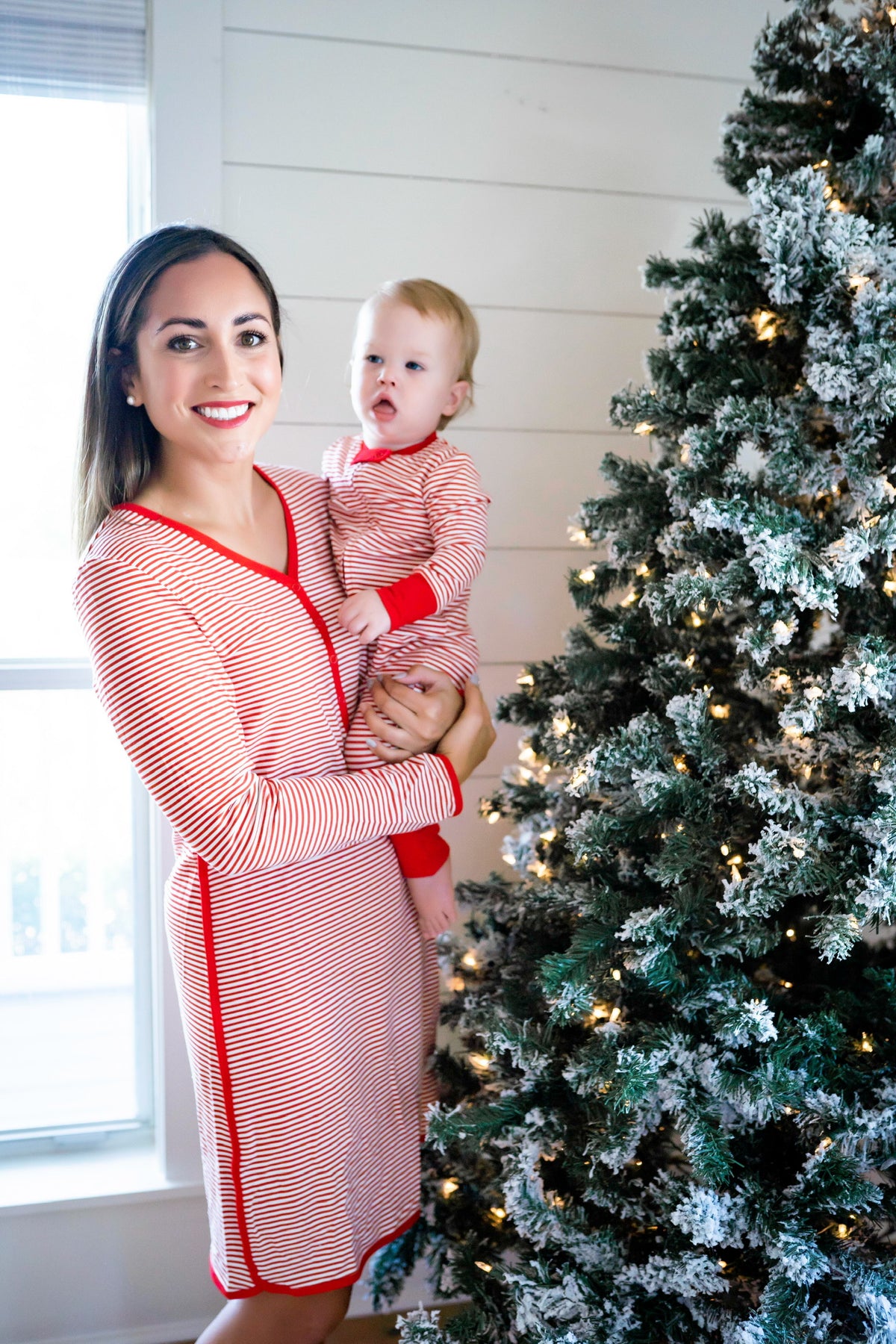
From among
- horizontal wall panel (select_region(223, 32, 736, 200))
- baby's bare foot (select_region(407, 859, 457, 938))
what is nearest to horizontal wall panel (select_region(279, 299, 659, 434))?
horizontal wall panel (select_region(223, 32, 736, 200))

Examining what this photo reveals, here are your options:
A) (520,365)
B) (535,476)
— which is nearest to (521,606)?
(535,476)

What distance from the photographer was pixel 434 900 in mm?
1586

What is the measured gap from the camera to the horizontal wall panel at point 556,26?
189 cm

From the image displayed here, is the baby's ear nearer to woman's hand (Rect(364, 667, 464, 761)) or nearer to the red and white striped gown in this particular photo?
the red and white striped gown

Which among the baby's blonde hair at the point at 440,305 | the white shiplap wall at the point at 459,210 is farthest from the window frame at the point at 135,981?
the baby's blonde hair at the point at 440,305

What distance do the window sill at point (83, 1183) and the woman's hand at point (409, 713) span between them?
3.67 feet

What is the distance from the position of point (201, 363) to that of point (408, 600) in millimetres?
Answer: 405

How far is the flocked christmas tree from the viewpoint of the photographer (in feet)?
4.04

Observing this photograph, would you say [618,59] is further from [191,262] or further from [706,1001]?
[706,1001]

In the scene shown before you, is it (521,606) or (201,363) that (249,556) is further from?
(521,606)

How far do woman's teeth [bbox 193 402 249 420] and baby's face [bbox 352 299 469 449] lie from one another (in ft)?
0.99

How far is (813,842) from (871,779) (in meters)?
0.10

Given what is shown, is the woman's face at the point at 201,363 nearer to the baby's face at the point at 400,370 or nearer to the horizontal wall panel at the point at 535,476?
the baby's face at the point at 400,370

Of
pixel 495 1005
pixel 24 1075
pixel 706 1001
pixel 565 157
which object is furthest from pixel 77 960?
pixel 565 157
